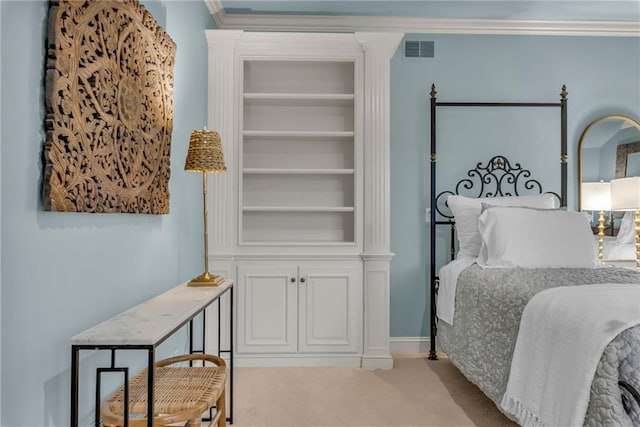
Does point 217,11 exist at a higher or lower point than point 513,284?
higher

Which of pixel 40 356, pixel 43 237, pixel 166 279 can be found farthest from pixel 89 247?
pixel 166 279

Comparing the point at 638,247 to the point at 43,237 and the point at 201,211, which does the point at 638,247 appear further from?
the point at 43,237

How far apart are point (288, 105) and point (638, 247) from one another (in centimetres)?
300

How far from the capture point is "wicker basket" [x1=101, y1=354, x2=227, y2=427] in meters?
1.34

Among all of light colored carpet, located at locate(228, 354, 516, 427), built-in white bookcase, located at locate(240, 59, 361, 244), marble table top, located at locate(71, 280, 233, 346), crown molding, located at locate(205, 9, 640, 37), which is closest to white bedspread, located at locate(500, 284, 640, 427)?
light colored carpet, located at locate(228, 354, 516, 427)

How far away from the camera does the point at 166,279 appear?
223cm

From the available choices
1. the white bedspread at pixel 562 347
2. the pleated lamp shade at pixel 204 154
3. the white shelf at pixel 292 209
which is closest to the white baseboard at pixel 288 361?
the white shelf at pixel 292 209

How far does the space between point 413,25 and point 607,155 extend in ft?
6.54

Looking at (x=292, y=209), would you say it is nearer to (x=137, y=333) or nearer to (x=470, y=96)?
(x=470, y=96)

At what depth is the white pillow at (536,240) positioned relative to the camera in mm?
Result: 2607

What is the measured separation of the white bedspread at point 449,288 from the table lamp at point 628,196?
133cm

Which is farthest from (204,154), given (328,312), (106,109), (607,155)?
(607,155)

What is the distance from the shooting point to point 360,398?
2.54m

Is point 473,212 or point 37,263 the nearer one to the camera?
point 37,263
